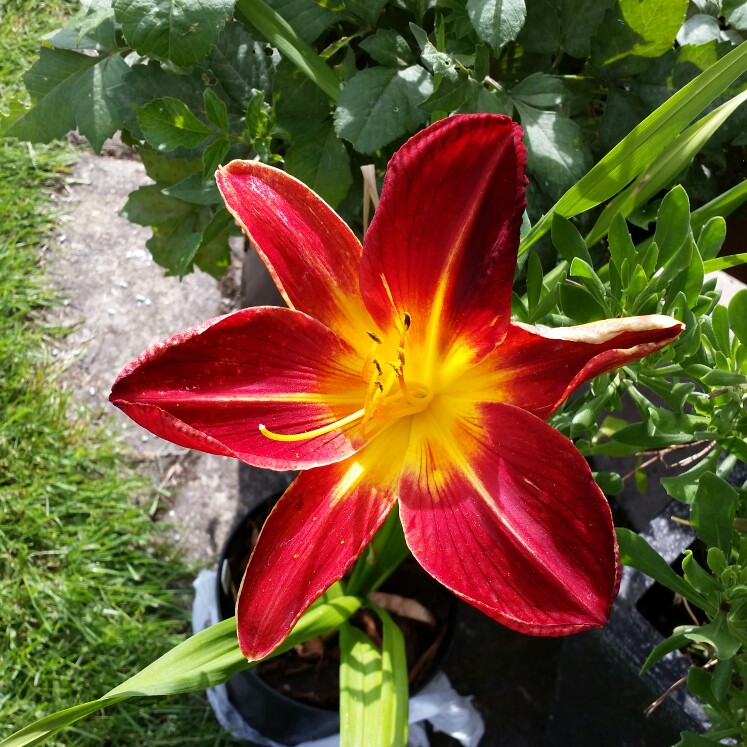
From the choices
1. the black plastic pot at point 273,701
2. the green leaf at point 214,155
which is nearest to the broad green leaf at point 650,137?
the green leaf at point 214,155

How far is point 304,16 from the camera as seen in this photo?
81 cm

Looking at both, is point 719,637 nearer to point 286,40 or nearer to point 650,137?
point 650,137

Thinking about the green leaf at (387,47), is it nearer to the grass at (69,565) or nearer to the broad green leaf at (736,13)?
the broad green leaf at (736,13)

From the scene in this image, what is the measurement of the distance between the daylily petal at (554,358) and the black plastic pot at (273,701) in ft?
2.04

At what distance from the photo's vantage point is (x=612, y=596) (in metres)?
0.54

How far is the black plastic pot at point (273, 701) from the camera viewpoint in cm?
113

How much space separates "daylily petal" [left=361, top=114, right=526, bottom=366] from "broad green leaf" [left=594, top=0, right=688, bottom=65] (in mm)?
340

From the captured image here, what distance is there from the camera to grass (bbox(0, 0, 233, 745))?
141 centimetres

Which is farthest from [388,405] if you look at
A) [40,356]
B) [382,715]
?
[40,356]

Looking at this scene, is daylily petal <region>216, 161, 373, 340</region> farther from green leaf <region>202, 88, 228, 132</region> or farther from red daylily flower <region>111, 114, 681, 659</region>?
green leaf <region>202, 88, 228, 132</region>

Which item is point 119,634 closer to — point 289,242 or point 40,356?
point 40,356

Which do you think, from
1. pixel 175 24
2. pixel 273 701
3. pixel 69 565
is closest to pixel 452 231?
pixel 175 24

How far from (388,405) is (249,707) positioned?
0.76 metres

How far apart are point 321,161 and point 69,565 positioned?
99 cm
